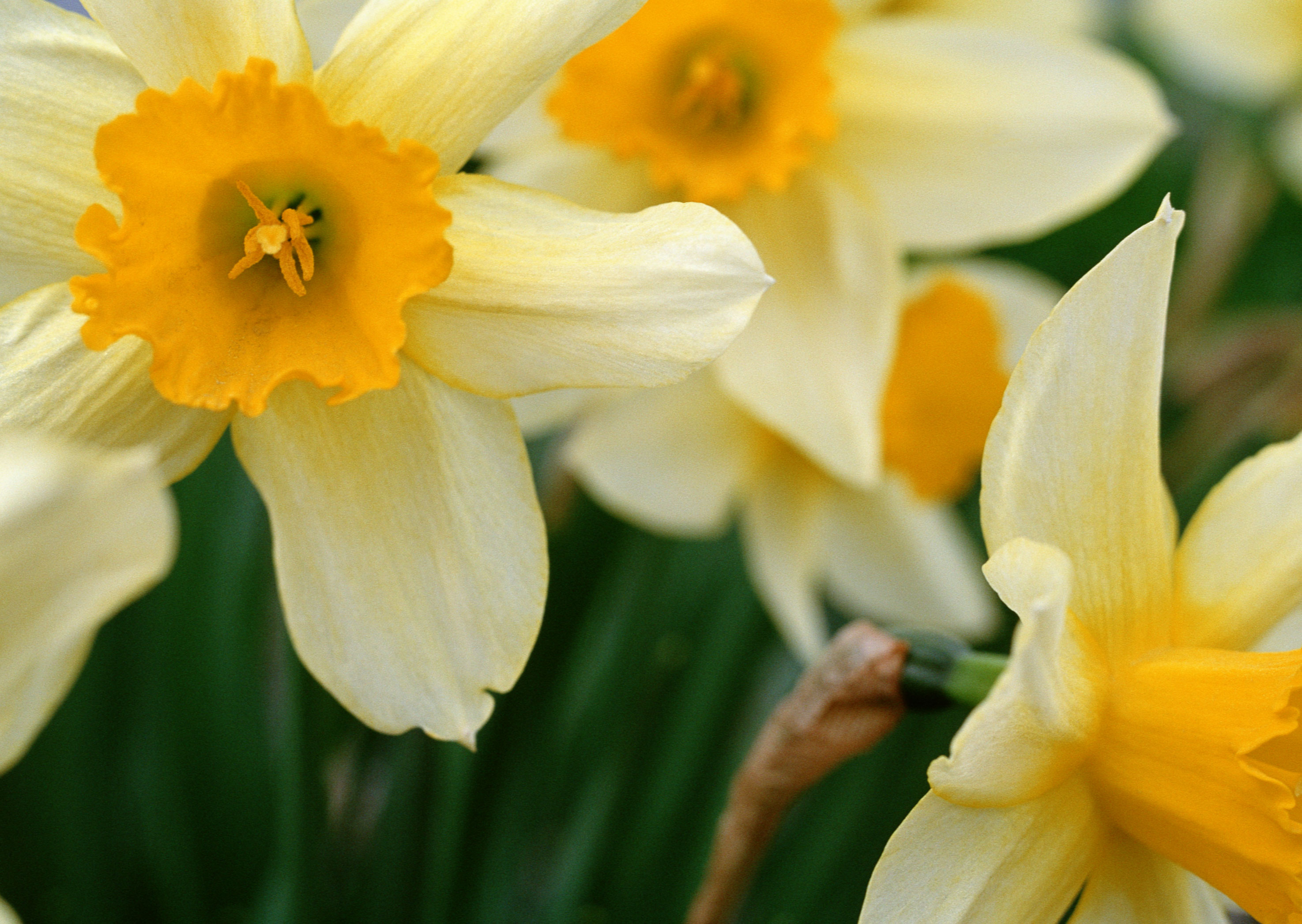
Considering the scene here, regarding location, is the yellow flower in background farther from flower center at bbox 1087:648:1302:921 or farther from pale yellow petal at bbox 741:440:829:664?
flower center at bbox 1087:648:1302:921

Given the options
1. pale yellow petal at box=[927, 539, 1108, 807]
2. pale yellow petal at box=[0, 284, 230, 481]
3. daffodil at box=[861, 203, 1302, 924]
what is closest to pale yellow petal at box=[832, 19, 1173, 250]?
daffodil at box=[861, 203, 1302, 924]

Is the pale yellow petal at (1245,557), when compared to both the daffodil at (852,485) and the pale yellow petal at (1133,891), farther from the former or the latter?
the daffodil at (852,485)

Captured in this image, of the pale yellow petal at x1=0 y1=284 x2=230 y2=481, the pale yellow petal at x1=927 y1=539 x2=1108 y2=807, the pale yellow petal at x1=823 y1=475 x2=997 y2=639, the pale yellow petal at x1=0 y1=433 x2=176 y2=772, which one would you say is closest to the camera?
the pale yellow petal at x1=0 y1=433 x2=176 y2=772

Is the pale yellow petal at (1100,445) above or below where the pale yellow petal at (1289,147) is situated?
above

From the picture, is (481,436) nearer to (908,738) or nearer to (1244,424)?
(908,738)

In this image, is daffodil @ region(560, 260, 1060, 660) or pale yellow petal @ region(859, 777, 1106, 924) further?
daffodil @ region(560, 260, 1060, 660)

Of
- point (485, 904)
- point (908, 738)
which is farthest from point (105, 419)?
point (908, 738)

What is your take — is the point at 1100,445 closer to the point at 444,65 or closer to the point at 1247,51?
the point at 444,65

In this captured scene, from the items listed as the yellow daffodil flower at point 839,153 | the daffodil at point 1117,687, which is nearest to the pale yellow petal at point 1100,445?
the daffodil at point 1117,687

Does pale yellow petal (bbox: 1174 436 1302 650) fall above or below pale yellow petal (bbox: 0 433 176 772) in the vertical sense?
below
